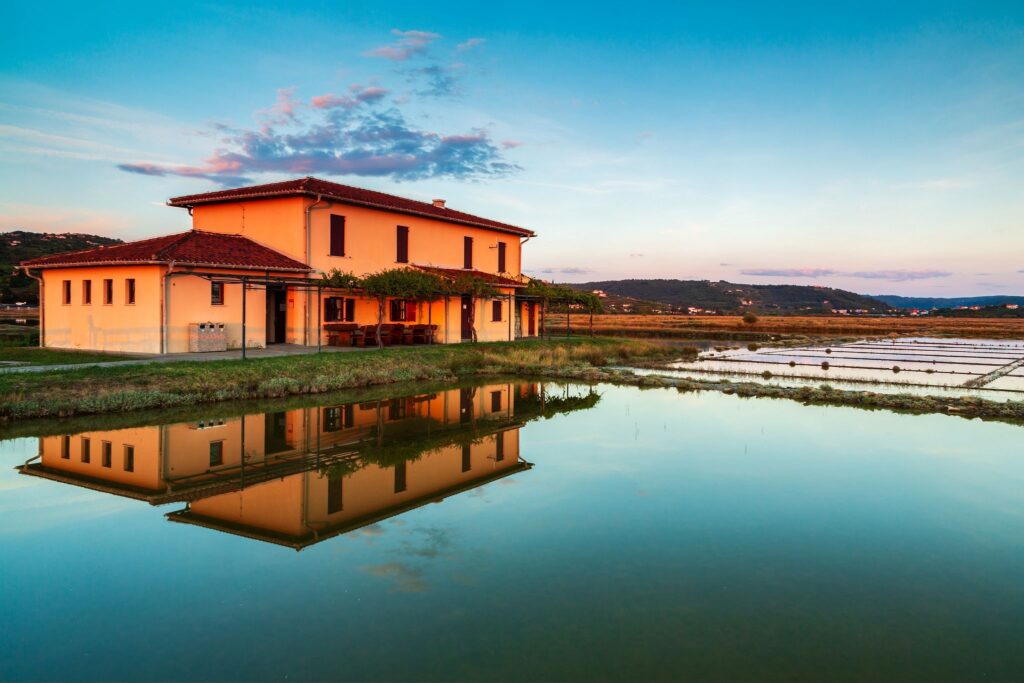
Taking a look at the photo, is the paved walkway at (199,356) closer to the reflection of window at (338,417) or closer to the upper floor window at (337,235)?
the upper floor window at (337,235)


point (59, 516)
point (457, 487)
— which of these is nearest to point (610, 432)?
point (457, 487)

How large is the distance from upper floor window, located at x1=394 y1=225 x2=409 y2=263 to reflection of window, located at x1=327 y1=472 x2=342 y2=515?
58.7 feet

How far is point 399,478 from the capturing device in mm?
9406

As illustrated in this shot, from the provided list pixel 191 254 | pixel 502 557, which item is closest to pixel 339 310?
pixel 191 254

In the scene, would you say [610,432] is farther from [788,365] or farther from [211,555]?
[788,365]

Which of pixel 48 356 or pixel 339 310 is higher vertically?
pixel 339 310

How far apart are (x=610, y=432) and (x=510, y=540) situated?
6.47 metres

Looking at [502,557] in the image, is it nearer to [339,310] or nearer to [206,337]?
[206,337]

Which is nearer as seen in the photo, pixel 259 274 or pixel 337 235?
pixel 259 274

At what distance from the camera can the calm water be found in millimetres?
4664

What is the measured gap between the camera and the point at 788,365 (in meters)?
27.0

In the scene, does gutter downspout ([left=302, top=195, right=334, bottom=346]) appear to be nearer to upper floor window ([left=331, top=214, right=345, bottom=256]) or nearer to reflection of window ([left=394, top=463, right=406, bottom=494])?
upper floor window ([left=331, top=214, right=345, bottom=256])

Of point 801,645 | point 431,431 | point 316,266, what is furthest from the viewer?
point 316,266

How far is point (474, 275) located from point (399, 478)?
19604 mm
